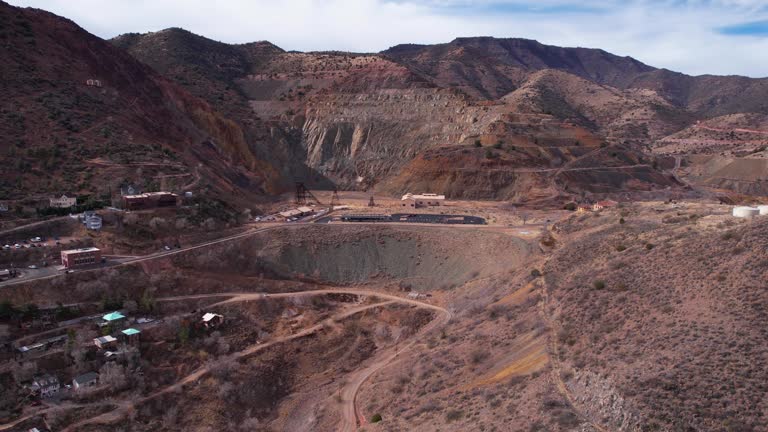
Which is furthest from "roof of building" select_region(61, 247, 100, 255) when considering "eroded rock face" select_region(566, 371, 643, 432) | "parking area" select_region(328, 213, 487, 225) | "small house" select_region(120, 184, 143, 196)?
"eroded rock face" select_region(566, 371, 643, 432)

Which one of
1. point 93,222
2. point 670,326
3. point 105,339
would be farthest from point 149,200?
point 670,326

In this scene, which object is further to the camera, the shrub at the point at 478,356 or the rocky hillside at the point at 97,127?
the rocky hillside at the point at 97,127

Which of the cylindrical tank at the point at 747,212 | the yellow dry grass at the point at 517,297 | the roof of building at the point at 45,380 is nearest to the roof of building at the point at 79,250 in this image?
the roof of building at the point at 45,380

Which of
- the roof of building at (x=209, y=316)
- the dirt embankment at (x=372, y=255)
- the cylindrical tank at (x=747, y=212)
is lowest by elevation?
the roof of building at (x=209, y=316)

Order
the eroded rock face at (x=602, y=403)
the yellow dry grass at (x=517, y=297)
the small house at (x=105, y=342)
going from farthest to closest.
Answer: the yellow dry grass at (x=517, y=297), the small house at (x=105, y=342), the eroded rock face at (x=602, y=403)

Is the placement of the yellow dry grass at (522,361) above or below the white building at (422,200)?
below

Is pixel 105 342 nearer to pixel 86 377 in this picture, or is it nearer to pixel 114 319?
pixel 114 319

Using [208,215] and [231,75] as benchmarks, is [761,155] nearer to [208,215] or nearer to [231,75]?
[208,215]

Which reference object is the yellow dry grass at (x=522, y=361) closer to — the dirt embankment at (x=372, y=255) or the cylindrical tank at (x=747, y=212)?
the cylindrical tank at (x=747, y=212)
